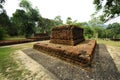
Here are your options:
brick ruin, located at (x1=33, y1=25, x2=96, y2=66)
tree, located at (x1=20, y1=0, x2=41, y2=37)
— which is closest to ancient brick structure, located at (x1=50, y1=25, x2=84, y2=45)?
brick ruin, located at (x1=33, y1=25, x2=96, y2=66)

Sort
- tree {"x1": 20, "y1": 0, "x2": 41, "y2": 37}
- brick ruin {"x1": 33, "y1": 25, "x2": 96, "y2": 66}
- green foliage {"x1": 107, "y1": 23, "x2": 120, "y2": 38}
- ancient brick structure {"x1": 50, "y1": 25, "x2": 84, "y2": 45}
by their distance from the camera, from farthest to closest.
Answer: green foliage {"x1": 107, "y1": 23, "x2": 120, "y2": 38} < tree {"x1": 20, "y1": 0, "x2": 41, "y2": 37} < ancient brick structure {"x1": 50, "y1": 25, "x2": 84, "y2": 45} < brick ruin {"x1": 33, "y1": 25, "x2": 96, "y2": 66}

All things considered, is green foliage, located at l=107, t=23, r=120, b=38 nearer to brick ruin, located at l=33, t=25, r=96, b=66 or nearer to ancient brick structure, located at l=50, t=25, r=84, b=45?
ancient brick structure, located at l=50, t=25, r=84, b=45

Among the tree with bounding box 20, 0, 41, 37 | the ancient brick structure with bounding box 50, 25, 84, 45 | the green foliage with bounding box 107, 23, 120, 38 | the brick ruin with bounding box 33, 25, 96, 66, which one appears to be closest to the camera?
the brick ruin with bounding box 33, 25, 96, 66

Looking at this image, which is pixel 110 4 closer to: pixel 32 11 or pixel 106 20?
pixel 106 20

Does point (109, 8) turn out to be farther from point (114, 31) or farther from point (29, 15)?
point (114, 31)

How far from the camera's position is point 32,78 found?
129 inches

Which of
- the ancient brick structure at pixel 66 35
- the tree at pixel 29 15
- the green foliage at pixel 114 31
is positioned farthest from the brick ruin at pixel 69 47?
the green foliage at pixel 114 31

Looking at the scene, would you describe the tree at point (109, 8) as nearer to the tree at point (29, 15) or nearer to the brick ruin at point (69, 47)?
the brick ruin at point (69, 47)

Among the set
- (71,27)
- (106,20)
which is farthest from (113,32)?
(71,27)

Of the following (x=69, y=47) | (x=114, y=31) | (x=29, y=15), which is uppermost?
(x=29, y=15)

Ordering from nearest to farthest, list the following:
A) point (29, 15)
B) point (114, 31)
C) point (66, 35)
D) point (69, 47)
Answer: point (69, 47), point (66, 35), point (29, 15), point (114, 31)

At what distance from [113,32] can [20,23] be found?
68390 millimetres

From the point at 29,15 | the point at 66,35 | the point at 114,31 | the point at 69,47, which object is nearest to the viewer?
the point at 69,47

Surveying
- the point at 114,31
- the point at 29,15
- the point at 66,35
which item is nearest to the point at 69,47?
the point at 66,35
